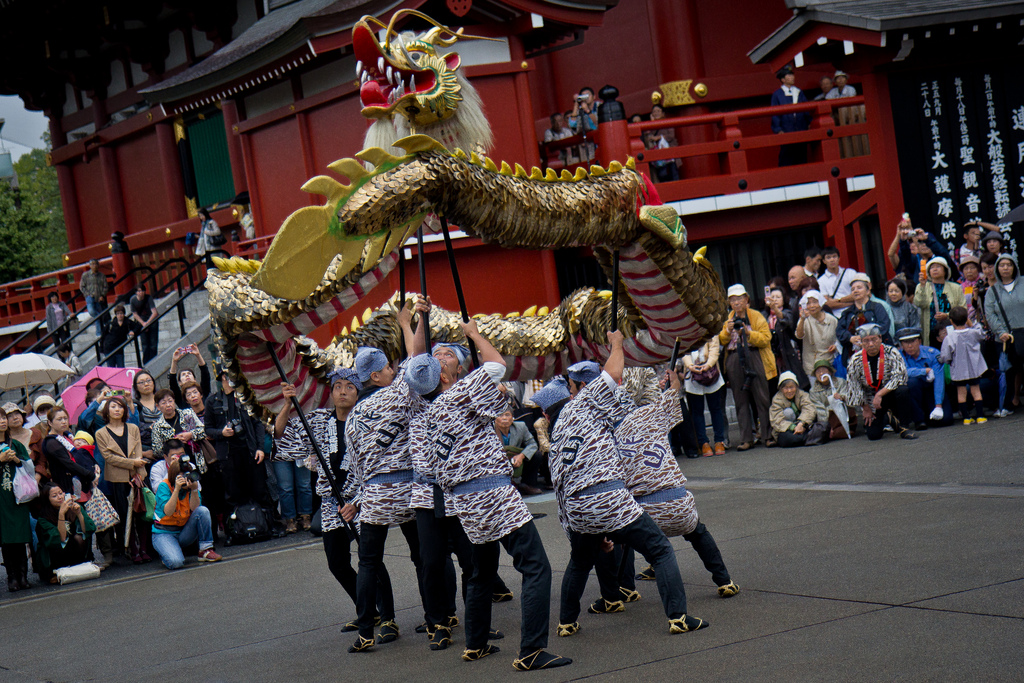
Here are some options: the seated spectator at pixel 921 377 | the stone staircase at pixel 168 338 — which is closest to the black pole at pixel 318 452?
the seated spectator at pixel 921 377

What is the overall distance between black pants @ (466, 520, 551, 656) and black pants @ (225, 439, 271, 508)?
5597 mm

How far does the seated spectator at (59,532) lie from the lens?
9.89 metres

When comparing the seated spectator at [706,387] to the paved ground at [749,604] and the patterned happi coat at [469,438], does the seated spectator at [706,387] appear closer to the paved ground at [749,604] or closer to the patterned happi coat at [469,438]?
the paved ground at [749,604]

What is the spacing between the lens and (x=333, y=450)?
7.02 metres

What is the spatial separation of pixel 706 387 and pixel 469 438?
6831mm

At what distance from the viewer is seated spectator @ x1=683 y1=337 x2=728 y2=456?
11.9 meters

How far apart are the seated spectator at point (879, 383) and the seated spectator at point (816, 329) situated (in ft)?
1.14

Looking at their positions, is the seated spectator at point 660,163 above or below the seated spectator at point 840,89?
below

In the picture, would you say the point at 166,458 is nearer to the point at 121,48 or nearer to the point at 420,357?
the point at 420,357

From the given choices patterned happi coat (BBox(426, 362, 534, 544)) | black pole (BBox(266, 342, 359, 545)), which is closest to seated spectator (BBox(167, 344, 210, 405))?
black pole (BBox(266, 342, 359, 545))

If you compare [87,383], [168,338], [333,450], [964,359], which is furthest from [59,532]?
[964,359]

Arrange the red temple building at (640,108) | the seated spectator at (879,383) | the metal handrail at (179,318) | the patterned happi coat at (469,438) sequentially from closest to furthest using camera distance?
1. the patterned happi coat at (469,438)
2. the seated spectator at (879,383)
3. the red temple building at (640,108)
4. the metal handrail at (179,318)

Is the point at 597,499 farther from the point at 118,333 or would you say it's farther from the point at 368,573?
the point at 118,333

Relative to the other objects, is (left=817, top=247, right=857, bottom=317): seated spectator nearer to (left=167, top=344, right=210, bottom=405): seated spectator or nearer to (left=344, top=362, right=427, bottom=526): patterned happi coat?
(left=167, top=344, right=210, bottom=405): seated spectator
